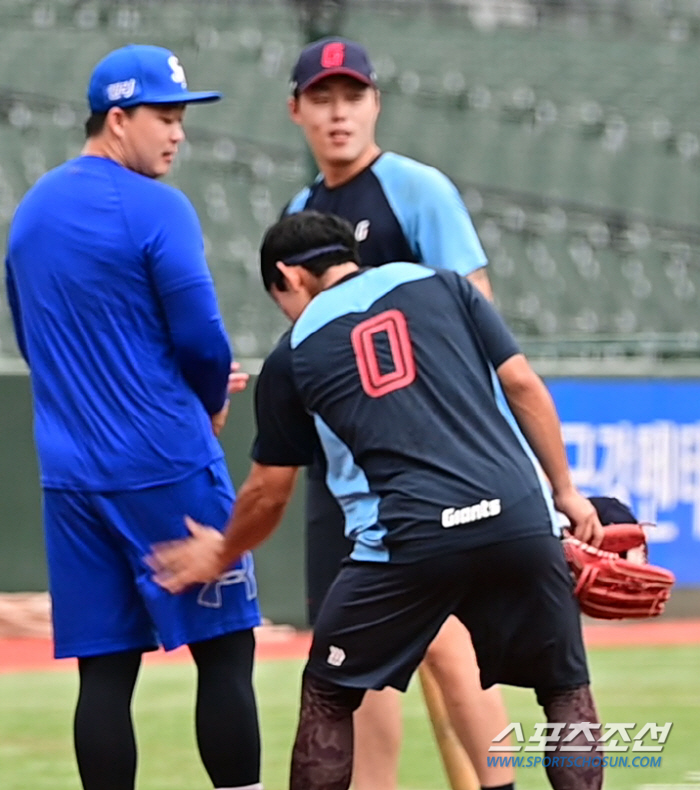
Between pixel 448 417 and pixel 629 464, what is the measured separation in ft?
19.0

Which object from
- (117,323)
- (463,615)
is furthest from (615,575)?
(117,323)

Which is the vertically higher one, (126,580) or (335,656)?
(126,580)

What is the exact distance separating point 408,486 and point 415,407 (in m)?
0.17

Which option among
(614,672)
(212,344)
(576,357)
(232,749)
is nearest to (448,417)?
(212,344)

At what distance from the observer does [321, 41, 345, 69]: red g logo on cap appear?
4172mm

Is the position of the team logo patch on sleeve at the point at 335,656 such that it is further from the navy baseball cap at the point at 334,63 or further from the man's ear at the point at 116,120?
the navy baseball cap at the point at 334,63

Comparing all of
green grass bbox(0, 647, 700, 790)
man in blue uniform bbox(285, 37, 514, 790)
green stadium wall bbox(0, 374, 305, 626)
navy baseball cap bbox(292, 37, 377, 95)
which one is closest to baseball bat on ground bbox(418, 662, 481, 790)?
man in blue uniform bbox(285, 37, 514, 790)

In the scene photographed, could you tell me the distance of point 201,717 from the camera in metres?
3.78

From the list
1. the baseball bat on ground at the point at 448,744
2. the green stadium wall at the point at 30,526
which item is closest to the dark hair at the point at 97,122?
the baseball bat on ground at the point at 448,744

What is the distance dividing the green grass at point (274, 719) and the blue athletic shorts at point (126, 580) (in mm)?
1390

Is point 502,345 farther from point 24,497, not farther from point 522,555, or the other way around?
point 24,497

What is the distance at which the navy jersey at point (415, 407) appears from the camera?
3.38 m

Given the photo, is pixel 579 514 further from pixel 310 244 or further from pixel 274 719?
pixel 274 719

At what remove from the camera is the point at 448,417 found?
339 cm
